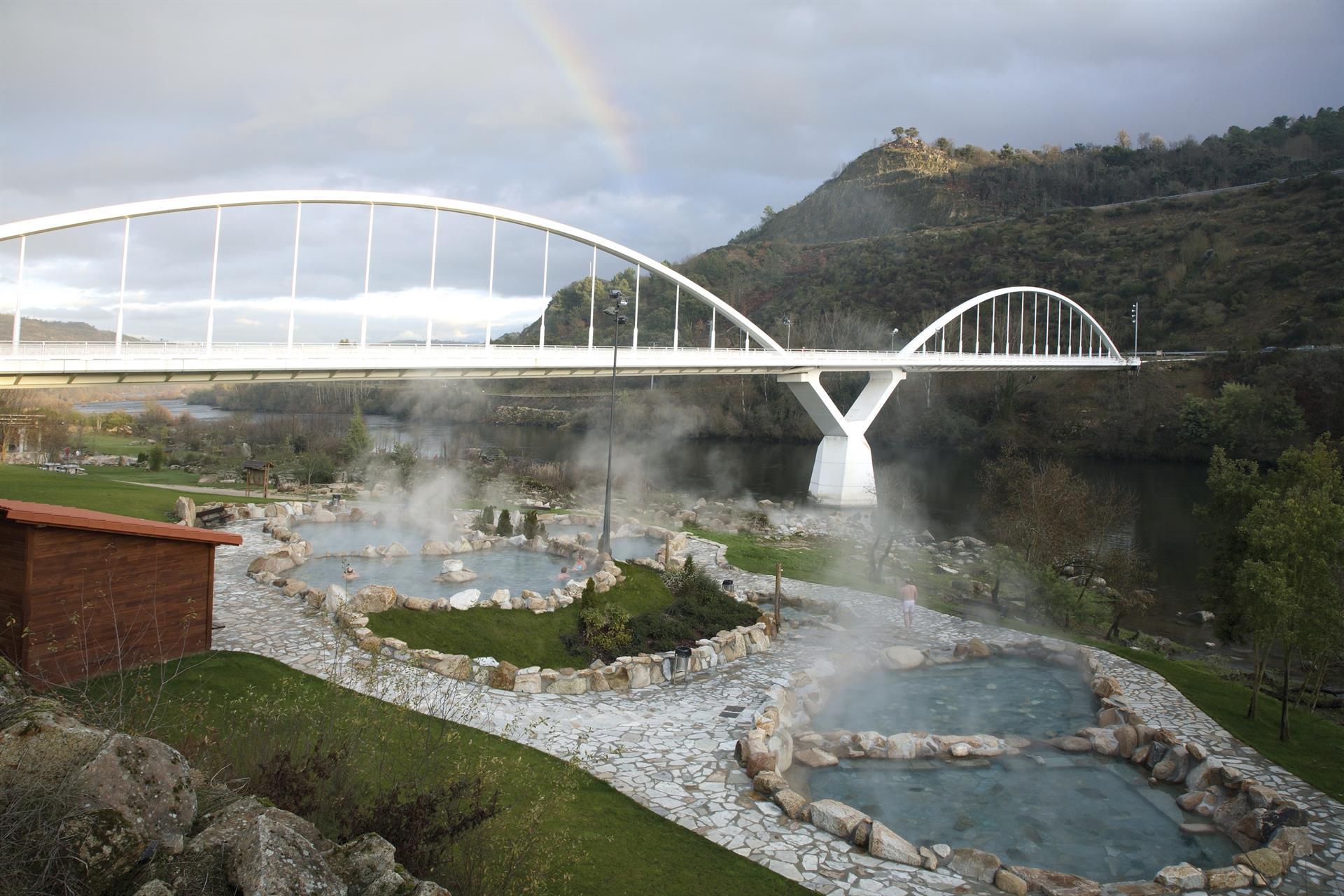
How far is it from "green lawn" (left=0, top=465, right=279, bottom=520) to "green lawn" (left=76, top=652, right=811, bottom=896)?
10.6 m

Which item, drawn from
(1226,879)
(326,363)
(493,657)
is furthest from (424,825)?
(326,363)

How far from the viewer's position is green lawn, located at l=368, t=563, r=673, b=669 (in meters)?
10.3

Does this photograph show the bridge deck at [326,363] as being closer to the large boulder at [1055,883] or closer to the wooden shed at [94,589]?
the wooden shed at [94,589]

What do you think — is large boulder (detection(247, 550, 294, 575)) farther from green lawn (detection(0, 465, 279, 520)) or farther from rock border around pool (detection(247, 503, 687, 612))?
green lawn (detection(0, 465, 279, 520))

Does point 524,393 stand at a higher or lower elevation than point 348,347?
higher

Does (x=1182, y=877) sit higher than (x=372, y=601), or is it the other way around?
(x=372, y=601)

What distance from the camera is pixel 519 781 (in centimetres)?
584

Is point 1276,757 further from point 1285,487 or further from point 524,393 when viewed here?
point 524,393

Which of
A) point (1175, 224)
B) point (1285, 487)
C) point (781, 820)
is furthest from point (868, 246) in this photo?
point (781, 820)

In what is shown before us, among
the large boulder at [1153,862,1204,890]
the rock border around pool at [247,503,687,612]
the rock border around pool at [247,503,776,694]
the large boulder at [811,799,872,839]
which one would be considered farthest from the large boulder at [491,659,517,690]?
the large boulder at [1153,862,1204,890]

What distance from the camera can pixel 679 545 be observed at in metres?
17.5

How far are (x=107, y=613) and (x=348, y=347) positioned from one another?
38.6ft

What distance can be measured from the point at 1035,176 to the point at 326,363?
110 meters

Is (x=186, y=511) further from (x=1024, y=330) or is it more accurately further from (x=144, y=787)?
(x=1024, y=330)
